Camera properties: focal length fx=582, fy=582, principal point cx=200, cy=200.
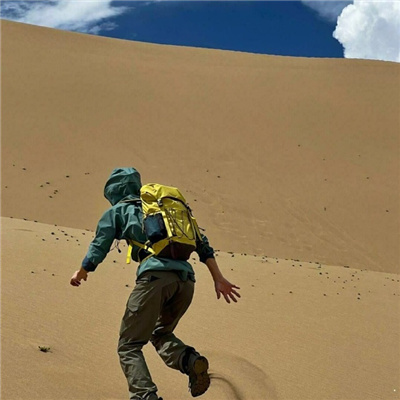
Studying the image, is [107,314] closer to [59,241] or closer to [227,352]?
[227,352]

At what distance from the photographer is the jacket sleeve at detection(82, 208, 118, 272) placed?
11.5 ft

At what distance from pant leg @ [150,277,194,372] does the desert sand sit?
50cm

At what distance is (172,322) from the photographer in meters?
3.79

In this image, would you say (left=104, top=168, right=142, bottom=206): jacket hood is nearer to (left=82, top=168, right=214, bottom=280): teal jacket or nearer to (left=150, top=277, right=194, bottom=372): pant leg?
(left=82, top=168, right=214, bottom=280): teal jacket

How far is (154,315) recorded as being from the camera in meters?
3.56

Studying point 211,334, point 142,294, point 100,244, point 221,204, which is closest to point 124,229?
point 100,244

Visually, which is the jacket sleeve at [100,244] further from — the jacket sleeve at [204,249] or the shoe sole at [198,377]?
the shoe sole at [198,377]

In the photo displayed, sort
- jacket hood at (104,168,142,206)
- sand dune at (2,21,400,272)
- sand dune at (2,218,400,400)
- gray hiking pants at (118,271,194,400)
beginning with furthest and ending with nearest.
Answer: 1. sand dune at (2,21,400,272)
2. sand dune at (2,218,400,400)
3. jacket hood at (104,168,142,206)
4. gray hiking pants at (118,271,194,400)

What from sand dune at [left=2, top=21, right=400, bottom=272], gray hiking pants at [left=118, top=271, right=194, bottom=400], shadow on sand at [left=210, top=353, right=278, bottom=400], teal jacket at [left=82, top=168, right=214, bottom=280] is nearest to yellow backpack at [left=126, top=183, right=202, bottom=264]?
teal jacket at [left=82, top=168, right=214, bottom=280]

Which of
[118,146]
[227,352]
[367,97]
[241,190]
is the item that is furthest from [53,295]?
[367,97]

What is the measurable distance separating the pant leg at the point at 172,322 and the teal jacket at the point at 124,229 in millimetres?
92

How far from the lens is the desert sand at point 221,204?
15.4ft

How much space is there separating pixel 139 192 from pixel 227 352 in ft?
6.10

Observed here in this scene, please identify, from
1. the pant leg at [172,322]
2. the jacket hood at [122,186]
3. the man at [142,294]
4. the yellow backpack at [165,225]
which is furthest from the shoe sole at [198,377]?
the jacket hood at [122,186]
